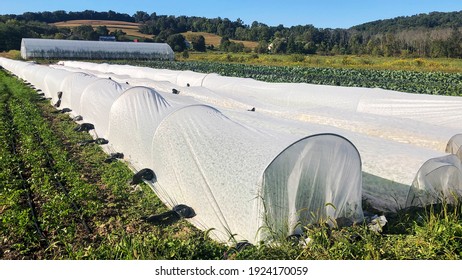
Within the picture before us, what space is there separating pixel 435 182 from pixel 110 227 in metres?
5.17

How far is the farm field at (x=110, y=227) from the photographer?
4.70 meters

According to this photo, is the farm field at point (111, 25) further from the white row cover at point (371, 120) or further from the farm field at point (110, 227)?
the farm field at point (110, 227)

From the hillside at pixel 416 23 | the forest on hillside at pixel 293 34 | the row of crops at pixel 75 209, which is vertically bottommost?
the row of crops at pixel 75 209

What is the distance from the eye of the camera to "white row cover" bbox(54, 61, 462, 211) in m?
6.85

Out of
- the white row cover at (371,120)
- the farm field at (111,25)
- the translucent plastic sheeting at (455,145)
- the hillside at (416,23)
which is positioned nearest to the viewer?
the white row cover at (371,120)

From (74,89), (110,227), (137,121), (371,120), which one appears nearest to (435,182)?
(371,120)

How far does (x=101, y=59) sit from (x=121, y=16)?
89600 millimetres

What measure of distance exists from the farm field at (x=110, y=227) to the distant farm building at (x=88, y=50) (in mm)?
55521

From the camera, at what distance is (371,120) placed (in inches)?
379

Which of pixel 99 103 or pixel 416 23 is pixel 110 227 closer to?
pixel 99 103

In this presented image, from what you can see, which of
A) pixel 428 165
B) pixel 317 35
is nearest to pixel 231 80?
pixel 428 165

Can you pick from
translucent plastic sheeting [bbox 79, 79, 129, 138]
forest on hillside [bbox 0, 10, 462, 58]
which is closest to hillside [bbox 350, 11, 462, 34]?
forest on hillside [bbox 0, 10, 462, 58]

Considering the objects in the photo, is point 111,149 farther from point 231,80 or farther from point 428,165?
point 231,80

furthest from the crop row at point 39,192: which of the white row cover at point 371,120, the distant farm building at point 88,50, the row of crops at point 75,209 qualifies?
the distant farm building at point 88,50
